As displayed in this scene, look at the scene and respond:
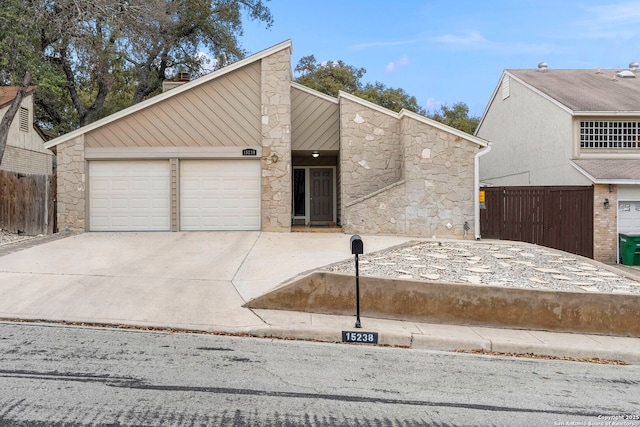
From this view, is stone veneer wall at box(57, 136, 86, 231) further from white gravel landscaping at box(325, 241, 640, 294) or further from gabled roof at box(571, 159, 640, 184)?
gabled roof at box(571, 159, 640, 184)

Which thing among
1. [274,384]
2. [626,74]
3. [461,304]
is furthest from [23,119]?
[626,74]

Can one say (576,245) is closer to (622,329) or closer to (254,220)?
(622,329)

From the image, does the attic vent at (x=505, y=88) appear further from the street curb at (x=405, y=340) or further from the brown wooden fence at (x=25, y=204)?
the brown wooden fence at (x=25, y=204)

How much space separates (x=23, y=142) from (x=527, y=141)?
74.8 feet

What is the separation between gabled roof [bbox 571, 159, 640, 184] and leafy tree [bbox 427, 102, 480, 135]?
624 inches

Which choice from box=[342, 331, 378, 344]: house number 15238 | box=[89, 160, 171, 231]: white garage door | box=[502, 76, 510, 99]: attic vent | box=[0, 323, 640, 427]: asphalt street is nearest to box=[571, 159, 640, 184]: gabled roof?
box=[502, 76, 510, 99]: attic vent

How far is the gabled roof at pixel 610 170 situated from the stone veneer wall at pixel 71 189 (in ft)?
52.8

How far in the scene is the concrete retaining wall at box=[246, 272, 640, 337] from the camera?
618 centimetres

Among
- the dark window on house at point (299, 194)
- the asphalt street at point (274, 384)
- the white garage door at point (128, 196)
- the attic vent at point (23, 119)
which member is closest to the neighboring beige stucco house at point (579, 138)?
the dark window on house at point (299, 194)

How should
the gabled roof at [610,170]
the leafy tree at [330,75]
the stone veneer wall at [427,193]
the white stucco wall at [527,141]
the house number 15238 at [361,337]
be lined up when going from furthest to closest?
the leafy tree at [330,75]
the white stucco wall at [527,141]
the gabled roof at [610,170]
the stone veneer wall at [427,193]
the house number 15238 at [361,337]

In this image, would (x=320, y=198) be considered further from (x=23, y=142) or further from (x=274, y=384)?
(x=23, y=142)

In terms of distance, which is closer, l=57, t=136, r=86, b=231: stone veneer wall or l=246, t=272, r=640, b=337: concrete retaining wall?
l=246, t=272, r=640, b=337: concrete retaining wall

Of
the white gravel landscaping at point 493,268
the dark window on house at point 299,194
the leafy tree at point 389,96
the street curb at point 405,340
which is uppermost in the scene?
the leafy tree at point 389,96

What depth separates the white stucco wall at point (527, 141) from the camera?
50.5 feet
